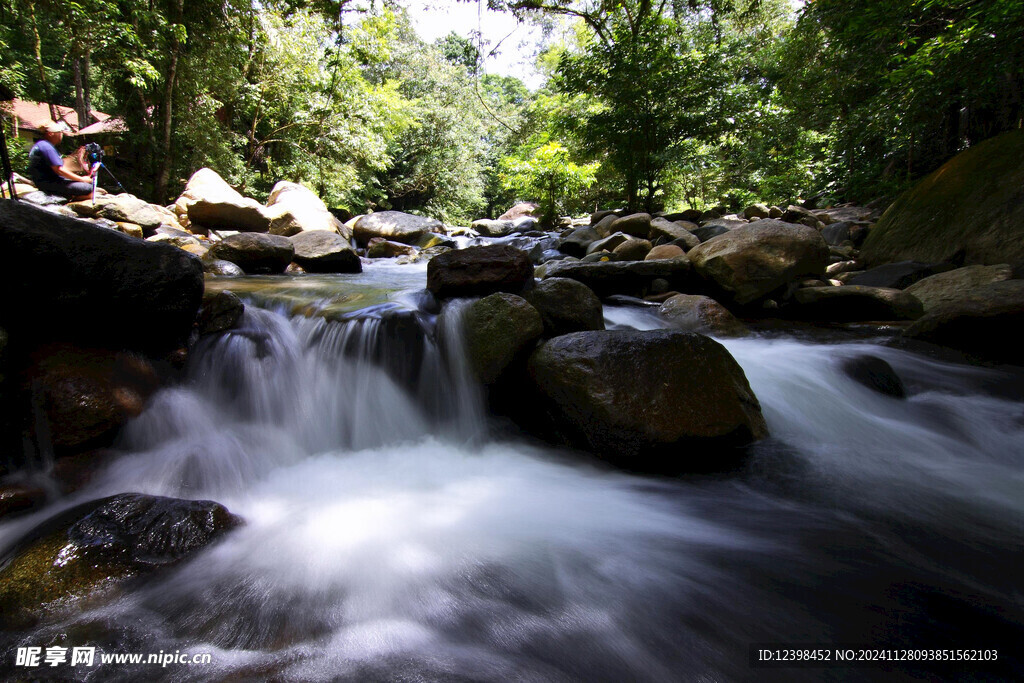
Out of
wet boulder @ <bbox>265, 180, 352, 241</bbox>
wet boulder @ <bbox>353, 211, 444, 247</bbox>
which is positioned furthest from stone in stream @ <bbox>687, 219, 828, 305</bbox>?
wet boulder @ <bbox>353, 211, 444, 247</bbox>

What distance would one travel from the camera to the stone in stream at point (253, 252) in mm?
6480

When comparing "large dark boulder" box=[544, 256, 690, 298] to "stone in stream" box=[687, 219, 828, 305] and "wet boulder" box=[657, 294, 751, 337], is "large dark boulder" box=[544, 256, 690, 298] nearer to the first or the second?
"stone in stream" box=[687, 219, 828, 305]

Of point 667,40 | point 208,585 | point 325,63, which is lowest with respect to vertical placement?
point 208,585

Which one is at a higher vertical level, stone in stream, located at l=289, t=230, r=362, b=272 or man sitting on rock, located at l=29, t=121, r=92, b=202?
man sitting on rock, located at l=29, t=121, r=92, b=202

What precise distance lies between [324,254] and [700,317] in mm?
5708

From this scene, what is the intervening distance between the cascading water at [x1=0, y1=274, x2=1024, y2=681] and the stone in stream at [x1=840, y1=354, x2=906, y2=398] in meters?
0.07

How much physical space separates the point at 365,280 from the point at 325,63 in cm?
1329

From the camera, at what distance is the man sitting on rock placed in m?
7.91

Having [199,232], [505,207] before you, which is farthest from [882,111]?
[505,207]

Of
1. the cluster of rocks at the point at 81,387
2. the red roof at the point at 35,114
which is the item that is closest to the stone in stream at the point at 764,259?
the cluster of rocks at the point at 81,387

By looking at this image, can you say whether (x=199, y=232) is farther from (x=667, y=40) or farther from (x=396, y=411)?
(x=667, y=40)

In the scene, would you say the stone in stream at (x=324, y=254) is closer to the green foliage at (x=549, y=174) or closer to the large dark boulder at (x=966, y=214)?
the green foliage at (x=549, y=174)

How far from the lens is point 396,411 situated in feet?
11.0

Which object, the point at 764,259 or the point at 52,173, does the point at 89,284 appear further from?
the point at 52,173
